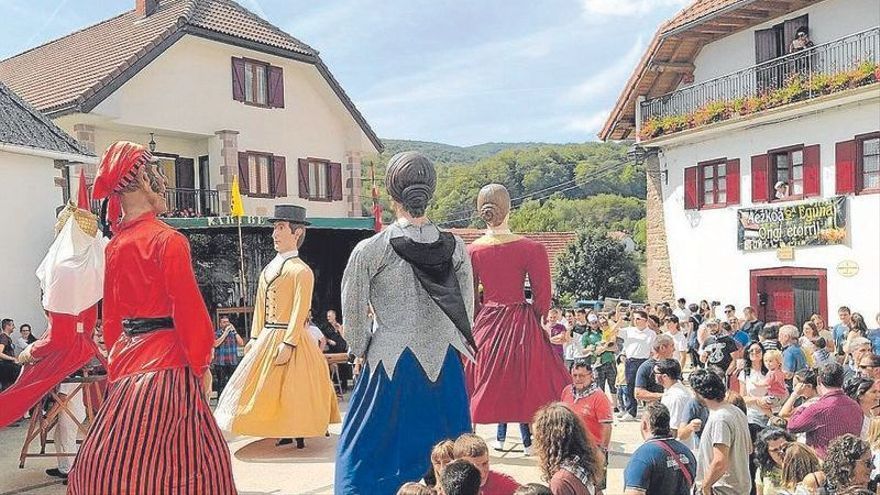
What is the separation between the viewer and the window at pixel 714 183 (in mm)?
19469

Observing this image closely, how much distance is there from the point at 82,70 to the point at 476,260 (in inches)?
592

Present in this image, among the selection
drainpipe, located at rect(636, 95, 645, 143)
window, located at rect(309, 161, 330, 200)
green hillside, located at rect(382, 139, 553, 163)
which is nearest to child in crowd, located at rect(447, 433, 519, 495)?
drainpipe, located at rect(636, 95, 645, 143)

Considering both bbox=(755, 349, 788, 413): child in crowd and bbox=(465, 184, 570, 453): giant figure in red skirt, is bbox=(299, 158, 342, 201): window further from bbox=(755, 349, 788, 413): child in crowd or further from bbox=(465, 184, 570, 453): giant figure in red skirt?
bbox=(755, 349, 788, 413): child in crowd

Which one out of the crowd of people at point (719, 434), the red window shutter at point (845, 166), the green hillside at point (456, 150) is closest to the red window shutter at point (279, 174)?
the red window shutter at point (845, 166)

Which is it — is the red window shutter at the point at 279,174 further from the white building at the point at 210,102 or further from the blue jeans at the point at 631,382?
the blue jeans at the point at 631,382

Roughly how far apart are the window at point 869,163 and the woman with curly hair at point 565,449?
45.8 feet

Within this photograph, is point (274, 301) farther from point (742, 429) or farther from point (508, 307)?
point (742, 429)

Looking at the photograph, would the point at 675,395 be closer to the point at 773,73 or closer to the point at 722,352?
the point at 722,352

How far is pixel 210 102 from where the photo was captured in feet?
64.3

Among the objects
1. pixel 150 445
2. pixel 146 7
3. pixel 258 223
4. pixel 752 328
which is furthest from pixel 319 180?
pixel 150 445

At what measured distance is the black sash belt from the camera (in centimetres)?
383

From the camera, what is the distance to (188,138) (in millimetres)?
19828

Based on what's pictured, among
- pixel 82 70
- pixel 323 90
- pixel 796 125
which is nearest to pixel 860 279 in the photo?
pixel 796 125

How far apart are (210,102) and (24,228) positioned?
291 inches
